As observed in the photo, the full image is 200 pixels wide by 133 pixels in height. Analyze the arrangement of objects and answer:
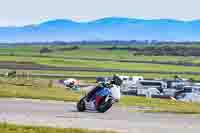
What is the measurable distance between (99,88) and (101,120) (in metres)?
2.94

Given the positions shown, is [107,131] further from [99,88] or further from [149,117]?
[99,88]

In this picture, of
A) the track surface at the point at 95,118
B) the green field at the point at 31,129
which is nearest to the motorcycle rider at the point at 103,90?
the track surface at the point at 95,118

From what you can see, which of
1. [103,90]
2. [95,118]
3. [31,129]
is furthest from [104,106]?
[31,129]

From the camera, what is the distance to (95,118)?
703 inches

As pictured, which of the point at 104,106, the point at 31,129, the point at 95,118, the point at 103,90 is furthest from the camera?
the point at 103,90

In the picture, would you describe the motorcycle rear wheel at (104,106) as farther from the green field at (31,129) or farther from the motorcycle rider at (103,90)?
the green field at (31,129)

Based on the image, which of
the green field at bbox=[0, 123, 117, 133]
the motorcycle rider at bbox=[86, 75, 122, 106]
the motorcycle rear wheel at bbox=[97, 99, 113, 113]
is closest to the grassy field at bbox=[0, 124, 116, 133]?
the green field at bbox=[0, 123, 117, 133]

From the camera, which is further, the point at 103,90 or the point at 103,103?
the point at 103,90

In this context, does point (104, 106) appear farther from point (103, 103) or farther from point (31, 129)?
point (31, 129)

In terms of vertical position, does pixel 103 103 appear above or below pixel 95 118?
above

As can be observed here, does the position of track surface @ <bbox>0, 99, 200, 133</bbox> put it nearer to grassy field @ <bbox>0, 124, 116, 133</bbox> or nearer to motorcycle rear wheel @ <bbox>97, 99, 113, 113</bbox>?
motorcycle rear wheel @ <bbox>97, 99, 113, 113</bbox>

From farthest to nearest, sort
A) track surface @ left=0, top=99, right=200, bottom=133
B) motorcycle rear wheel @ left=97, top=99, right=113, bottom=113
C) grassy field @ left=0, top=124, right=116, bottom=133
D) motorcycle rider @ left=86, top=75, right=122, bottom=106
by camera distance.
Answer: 1. motorcycle rider @ left=86, top=75, right=122, bottom=106
2. motorcycle rear wheel @ left=97, top=99, right=113, bottom=113
3. track surface @ left=0, top=99, right=200, bottom=133
4. grassy field @ left=0, top=124, right=116, bottom=133

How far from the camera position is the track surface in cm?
1573

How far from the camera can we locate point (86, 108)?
19938 millimetres
